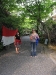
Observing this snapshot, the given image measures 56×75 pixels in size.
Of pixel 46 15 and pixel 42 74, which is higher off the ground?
pixel 46 15

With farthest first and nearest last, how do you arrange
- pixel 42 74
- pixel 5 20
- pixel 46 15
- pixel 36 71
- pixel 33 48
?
1. pixel 46 15
2. pixel 5 20
3. pixel 33 48
4. pixel 36 71
5. pixel 42 74

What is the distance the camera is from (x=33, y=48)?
11930mm

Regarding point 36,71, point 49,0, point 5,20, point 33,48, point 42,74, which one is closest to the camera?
point 42,74

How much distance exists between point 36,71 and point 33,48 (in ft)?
14.0

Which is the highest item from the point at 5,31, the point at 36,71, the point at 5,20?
the point at 5,20

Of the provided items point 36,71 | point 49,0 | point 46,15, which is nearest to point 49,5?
point 49,0

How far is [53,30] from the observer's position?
65.2 feet

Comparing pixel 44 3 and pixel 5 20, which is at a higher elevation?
pixel 44 3

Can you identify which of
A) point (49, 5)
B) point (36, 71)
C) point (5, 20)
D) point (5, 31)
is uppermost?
point (49, 5)

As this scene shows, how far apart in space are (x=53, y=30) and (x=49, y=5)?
3599 mm

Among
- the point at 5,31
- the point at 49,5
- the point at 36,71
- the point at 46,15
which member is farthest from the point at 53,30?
the point at 36,71

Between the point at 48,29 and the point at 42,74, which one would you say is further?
the point at 48,29

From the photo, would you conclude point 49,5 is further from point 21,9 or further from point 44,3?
point 21,9

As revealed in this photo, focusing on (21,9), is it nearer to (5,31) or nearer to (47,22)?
(47,22)
